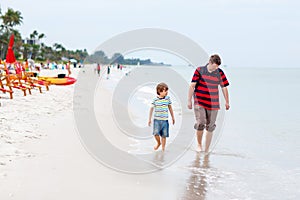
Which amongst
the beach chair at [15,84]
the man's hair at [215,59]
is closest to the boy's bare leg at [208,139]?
the man's hair at [215,59]

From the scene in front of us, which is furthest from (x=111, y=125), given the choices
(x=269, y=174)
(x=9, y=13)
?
(x=9, y=13)

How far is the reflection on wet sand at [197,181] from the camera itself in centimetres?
424

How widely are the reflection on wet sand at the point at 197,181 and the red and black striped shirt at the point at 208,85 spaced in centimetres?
101

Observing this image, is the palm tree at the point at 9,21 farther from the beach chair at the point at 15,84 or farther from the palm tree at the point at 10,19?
the beach chair at the point at 15,84

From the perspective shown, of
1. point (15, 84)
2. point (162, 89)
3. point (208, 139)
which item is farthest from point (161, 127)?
point (15, 84)

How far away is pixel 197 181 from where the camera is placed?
15.9ft

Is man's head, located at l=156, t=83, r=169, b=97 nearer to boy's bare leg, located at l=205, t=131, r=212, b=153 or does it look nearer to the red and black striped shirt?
the red and black striped shirt

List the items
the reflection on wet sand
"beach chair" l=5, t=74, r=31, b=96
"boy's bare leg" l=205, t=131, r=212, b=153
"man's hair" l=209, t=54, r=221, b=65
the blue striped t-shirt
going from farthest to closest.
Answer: "beach chair" l=5, t=74, r=31, b=96 < "boy's bare leg" l=205, t=131, r=212, b=153 < the blue striped t-shirt < "man's hair" l=209, t=54, r=221, b=65 < the reflection on wet sand

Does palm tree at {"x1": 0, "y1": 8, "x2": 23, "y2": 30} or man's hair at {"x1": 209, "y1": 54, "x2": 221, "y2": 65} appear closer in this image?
man's hair at {"x1": 209, "y1": 54, "x2": 221, "y2": 65}

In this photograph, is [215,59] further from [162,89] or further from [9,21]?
[9,21]

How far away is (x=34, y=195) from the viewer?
12.0 ft

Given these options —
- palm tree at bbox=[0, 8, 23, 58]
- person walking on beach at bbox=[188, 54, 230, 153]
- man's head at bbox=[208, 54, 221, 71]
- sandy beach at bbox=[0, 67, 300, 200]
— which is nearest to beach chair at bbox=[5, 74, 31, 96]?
sandy beach at bbox=[0, 67, 300, 200]

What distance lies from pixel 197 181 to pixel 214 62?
2162mm

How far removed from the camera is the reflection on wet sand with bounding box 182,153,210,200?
424 cm
